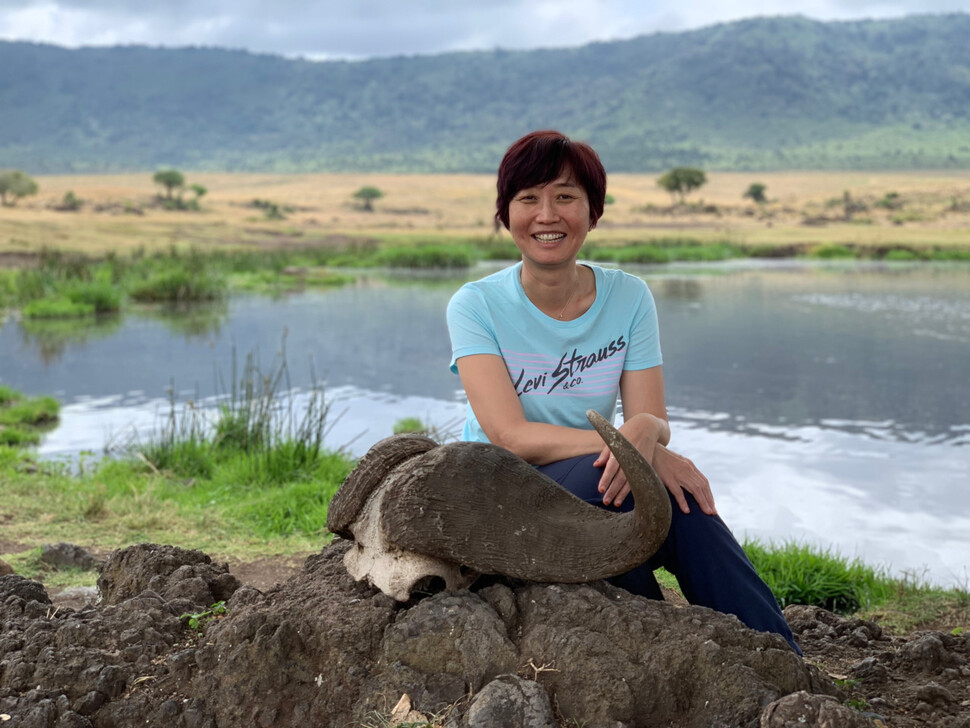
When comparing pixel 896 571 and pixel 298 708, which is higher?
pixel 298 708

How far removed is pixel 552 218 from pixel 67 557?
9.55ft

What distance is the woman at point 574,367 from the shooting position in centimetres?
252

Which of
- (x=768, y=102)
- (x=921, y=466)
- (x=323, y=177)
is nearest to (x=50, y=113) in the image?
(x=323, y=177)

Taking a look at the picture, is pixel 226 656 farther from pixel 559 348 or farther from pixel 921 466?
pixel 921 466

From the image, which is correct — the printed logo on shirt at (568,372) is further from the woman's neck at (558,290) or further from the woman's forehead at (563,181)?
the woman's forehead at (563,181)

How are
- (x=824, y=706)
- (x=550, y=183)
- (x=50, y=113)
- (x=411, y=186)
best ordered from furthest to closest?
(x=50, y=113) < (x=411, y=186) < (x=550, y=183) < (x=824, y=706)

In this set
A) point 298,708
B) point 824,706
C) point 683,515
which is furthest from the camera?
point 683,515

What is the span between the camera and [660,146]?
126 metres

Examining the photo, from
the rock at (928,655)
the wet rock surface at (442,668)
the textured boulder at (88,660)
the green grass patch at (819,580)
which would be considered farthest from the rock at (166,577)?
the green grass patch at (819,580)

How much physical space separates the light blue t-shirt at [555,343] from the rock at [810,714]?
1.01 meters

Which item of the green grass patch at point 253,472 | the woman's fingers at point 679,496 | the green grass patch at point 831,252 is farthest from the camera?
the green grass patch at point 831,252

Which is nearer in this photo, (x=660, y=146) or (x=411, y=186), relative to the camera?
(x=411, y=186)

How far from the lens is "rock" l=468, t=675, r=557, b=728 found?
6.91 ft

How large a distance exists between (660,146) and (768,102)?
132 feet
